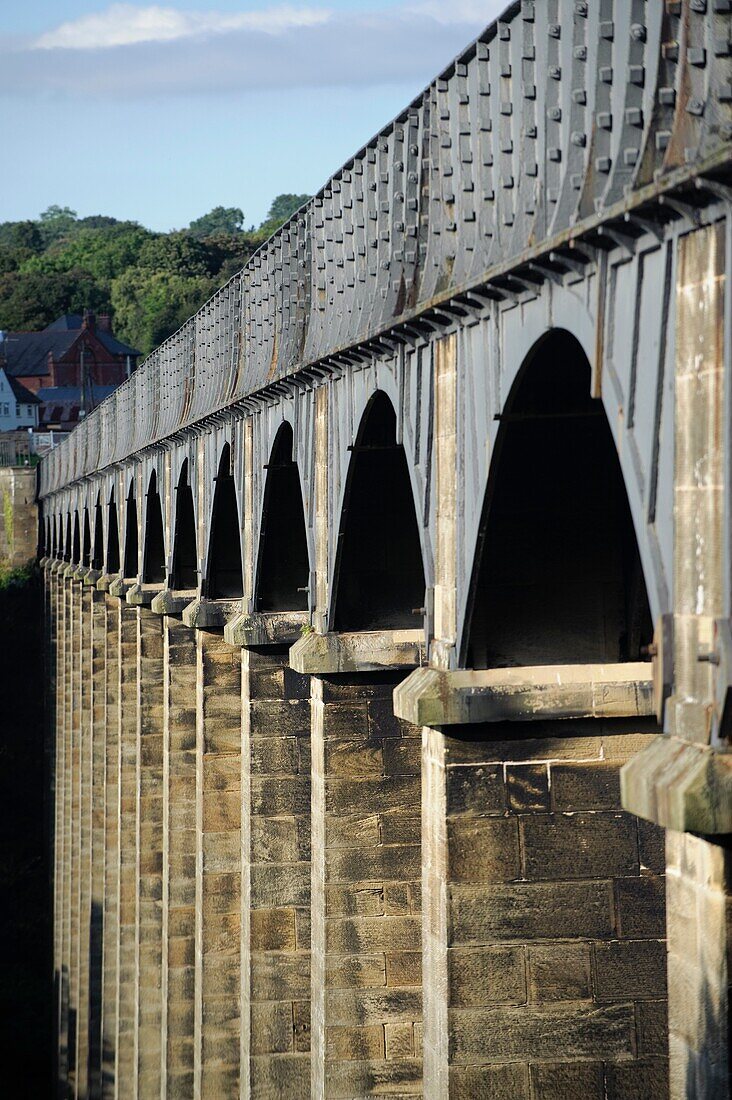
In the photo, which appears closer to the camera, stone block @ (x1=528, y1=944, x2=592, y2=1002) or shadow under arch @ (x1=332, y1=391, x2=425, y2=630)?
stone block @ (x1=528, y1=944, x2=592, y2=1002)

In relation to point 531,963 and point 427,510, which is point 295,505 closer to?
point 427,510

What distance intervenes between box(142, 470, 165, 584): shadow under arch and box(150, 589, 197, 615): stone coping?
490 cm

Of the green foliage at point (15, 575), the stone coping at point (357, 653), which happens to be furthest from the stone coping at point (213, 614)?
the green foliage at point (15, 575)

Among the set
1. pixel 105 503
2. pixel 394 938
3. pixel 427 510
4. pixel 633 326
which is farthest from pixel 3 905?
pixel 633 326

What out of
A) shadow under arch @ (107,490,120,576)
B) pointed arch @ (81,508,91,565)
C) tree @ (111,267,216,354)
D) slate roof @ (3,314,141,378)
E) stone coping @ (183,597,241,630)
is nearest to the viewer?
stone coping @ (183,597,241,630)

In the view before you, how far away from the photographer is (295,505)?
750 inches

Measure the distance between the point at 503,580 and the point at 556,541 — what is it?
1.43 ft

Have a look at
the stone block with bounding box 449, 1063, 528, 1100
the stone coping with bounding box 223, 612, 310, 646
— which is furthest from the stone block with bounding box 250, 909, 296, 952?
the stone block with bounding box 449, 1063, 528, 1100

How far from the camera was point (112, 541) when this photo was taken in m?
40.7

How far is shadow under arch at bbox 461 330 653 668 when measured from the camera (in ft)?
34.9

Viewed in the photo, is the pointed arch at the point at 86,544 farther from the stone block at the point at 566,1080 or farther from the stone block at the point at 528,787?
the stone block at the point at 566,1080

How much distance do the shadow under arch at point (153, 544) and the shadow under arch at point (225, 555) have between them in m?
8.08

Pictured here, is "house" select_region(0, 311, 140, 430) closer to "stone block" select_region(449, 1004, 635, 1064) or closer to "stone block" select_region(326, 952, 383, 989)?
"stone block" select_region(326, 952, 383, 989)

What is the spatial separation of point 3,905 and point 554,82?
167ft
